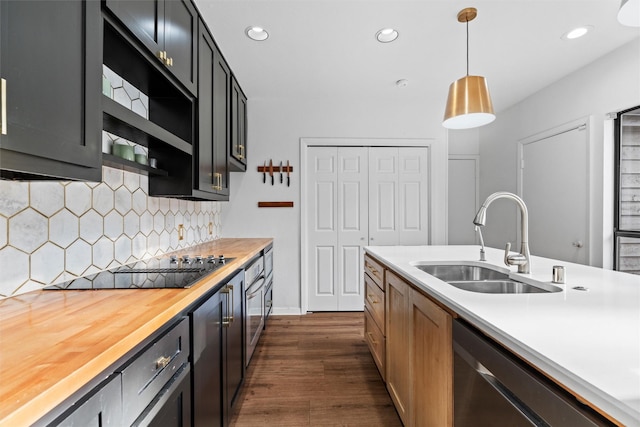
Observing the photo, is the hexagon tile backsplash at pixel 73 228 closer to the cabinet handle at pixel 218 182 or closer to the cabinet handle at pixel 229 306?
the cabinet handle at pixel 218 182

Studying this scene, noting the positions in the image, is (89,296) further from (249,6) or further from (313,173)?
(313,173)

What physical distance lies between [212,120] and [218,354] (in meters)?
1.60

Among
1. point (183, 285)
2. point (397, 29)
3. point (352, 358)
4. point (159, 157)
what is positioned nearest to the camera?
point (183, 285)

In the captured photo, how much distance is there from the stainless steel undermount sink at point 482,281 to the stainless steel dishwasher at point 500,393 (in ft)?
1.59

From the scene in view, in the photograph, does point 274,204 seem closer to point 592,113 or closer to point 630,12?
point 630,12

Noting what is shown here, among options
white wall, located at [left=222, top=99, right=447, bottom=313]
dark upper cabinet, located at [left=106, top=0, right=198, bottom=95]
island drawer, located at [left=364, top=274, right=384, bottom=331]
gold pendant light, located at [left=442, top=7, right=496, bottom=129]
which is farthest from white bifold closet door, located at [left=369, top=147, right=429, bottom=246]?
dark upper cabinet, located at [left=106, top=0, right=198, bottom=95]

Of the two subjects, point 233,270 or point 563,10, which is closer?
point 233,270

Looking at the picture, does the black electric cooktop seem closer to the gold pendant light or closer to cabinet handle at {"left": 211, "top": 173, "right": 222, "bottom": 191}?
cabinet handle at {"left": 211, "top": 173, "right": 222, "bottom": 191}

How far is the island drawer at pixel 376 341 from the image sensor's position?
198 cm

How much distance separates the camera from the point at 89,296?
1043 millimetres

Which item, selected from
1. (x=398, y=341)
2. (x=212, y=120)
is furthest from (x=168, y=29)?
(x=398, y=341)

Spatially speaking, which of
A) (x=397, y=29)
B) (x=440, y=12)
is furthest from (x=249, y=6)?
(x=440, y=12)

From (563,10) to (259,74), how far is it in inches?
96.1

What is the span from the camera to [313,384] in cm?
211
